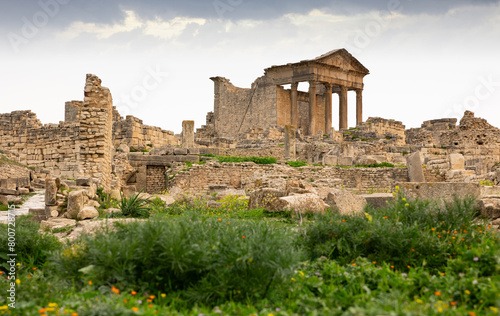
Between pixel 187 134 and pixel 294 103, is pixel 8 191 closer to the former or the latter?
pixel 187 134

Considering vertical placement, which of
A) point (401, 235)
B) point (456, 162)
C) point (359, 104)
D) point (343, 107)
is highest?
point (359, 104)

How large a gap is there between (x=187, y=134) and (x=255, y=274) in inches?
762

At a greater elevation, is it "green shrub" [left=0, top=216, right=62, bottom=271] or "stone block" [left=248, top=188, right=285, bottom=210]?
"stone block" [left=248, top=188, right=285, bottom=210]

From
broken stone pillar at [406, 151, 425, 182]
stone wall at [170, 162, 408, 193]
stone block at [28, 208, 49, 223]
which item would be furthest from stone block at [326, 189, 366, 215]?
stone wall at [170, 162, 408, 193]

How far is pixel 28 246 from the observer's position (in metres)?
6.79

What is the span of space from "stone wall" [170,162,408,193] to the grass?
12.8 m

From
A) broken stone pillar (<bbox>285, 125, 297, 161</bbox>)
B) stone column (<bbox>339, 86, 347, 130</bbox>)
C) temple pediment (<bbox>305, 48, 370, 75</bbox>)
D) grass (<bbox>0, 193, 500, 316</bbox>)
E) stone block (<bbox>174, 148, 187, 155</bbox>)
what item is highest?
temple pediment (<bbox>305, 48, 370, 75</bbox>)

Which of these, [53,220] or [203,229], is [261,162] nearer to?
[53,220]

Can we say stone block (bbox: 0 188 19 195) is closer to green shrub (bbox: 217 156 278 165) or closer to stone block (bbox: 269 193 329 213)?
stone block (bbox: 269 193 329 213)

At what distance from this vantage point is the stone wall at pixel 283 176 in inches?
773

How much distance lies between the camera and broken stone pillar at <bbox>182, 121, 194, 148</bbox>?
23828 mm

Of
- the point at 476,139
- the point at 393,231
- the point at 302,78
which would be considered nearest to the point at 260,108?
the point at 302,78

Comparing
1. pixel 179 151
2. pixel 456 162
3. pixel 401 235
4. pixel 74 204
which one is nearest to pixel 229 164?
pixel 179 151

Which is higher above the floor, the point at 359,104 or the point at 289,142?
the point at 359,104
